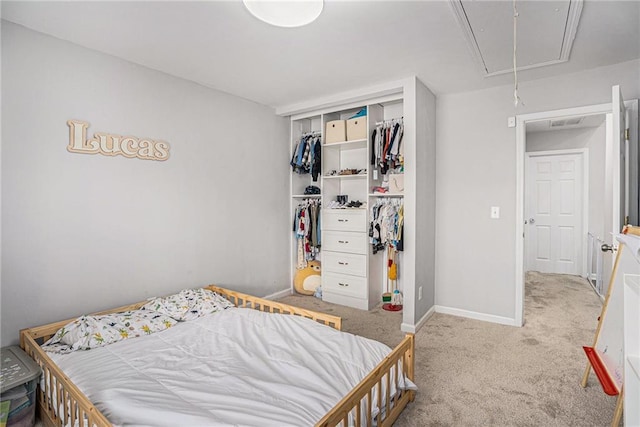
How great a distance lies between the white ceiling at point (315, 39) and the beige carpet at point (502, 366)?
7.73 feet

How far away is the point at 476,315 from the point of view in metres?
3.46

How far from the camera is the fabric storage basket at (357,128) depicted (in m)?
3.70

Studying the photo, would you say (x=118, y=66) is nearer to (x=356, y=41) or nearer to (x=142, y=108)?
(x=142, y=108)

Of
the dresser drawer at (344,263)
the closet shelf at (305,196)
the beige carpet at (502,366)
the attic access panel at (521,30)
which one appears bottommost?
the beige carpet at (502,366)

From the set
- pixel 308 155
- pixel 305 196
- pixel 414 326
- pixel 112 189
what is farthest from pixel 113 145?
pixel 414 326

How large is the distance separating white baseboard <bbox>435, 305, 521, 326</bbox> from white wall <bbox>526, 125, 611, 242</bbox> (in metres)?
2.67

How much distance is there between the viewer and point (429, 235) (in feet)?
11.5

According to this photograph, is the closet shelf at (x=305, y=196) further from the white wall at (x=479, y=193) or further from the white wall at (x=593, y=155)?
the white wall at (x=593, y=155)

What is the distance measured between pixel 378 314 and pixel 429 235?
1.01 metres

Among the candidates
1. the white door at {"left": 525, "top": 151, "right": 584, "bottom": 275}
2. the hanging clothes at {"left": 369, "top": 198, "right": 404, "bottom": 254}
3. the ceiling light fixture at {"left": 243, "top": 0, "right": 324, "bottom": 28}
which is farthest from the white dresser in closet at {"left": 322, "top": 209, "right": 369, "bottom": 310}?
the white door at {"left": 525, "top": 151, "right": 584, "bottom": 275}

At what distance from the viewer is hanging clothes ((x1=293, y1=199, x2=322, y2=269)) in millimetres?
4117

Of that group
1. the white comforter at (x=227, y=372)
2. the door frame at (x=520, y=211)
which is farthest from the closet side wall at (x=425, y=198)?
the white comforter at (x=227, y=372)

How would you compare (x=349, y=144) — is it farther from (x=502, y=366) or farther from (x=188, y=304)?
(x=502, y=366)

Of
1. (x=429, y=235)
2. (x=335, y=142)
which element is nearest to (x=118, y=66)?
(x=335, y=142)
